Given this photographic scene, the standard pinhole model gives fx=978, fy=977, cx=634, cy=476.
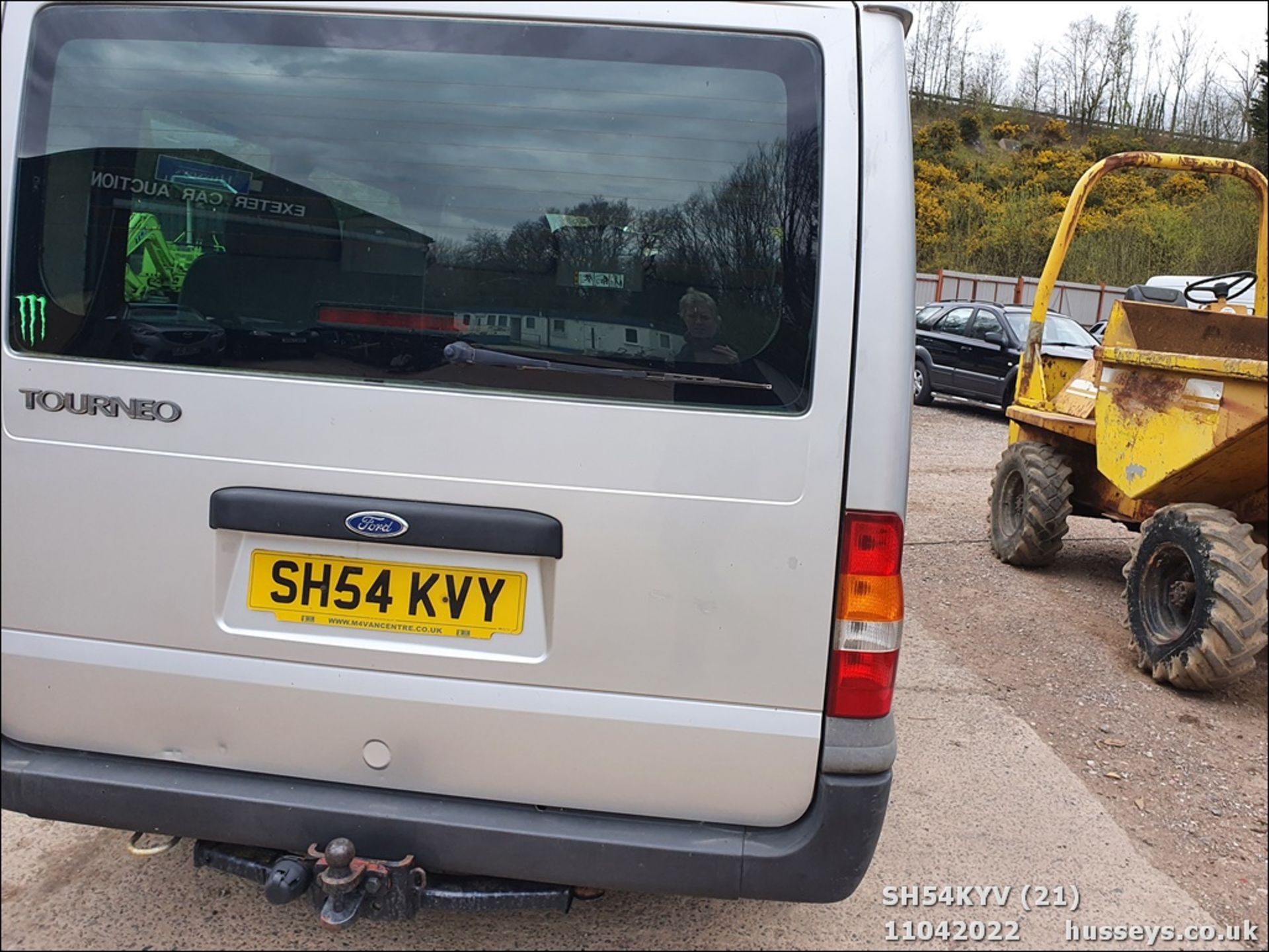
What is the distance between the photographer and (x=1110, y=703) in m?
4.35

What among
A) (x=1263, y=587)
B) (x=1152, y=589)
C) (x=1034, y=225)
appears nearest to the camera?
(x=1263, y=587)

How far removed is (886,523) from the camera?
190 cm

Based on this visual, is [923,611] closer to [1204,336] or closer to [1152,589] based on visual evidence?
[1152,589]

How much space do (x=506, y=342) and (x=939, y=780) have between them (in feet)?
8.22

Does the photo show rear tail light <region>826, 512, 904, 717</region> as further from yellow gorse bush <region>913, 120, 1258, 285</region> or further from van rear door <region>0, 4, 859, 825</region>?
yellow gorse bush <region>913, 120, 1258, 285</region>

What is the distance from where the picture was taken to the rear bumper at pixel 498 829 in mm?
1968

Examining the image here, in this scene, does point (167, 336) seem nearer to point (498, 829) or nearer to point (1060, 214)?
point (498, 829)

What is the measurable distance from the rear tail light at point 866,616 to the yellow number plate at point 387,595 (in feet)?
A: 2.08

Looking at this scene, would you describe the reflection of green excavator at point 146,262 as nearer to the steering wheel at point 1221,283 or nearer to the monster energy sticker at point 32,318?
the monster energy sticker at point 32,318

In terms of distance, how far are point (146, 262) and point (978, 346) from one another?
42.1 ft

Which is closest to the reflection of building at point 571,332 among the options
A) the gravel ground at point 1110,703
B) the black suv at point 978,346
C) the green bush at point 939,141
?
the gravel ground at point 1110,703

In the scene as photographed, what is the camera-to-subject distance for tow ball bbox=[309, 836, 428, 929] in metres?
1.96

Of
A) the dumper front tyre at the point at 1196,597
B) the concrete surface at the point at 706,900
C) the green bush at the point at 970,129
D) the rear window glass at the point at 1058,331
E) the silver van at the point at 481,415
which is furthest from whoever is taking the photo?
the green bush at the point at 970,129

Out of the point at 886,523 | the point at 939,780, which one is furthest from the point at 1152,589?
the point at 886,523
